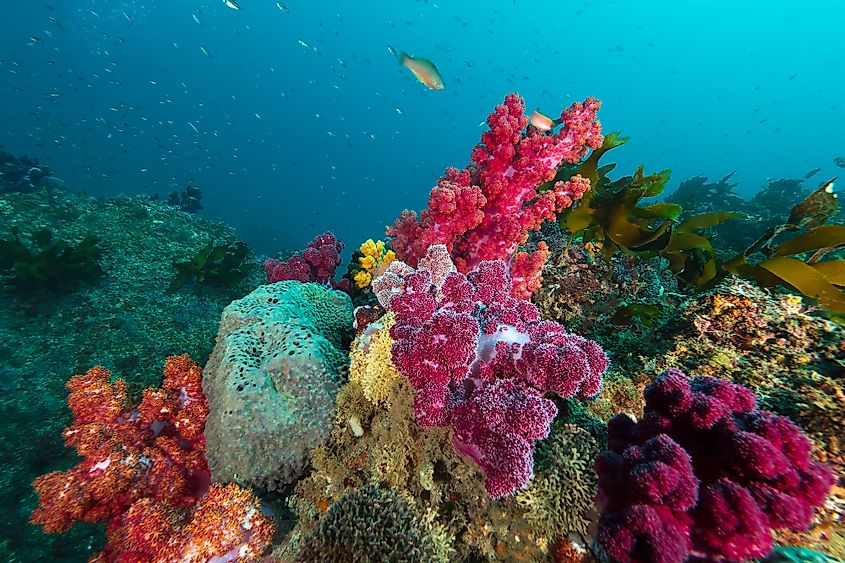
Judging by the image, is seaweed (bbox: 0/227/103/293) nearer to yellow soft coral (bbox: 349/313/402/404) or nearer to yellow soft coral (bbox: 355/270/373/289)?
yellow soft coral (bbox: 355/270/373/289)

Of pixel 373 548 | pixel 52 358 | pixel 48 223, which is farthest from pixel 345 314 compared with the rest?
pixel 48 223

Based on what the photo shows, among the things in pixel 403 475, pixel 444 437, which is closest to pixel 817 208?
pixel 444 437

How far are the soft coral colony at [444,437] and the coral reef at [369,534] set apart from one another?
0.04 feet

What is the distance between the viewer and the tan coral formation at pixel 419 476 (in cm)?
229

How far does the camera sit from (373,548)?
Answer: 2172 mm

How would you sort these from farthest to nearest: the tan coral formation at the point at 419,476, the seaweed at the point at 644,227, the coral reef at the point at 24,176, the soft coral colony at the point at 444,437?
1. the coral reef at the point at 24,176
2. the seaweed at the point at 644,227
3. the tan coral formation at the point at 419,476
4. the soft coral colony at the point at 444,437

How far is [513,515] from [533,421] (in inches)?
27.2

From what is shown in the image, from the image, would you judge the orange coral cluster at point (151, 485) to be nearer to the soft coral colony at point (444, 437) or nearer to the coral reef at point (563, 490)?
the soft coral colony at point (444, 437)

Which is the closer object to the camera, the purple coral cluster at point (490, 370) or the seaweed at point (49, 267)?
the purple coral cluster at point (490, 370)

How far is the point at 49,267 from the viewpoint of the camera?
27.8ft

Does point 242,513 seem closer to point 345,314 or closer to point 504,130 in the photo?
point 345,314

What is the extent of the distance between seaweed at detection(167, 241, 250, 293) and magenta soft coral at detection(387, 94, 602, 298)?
7766 mm

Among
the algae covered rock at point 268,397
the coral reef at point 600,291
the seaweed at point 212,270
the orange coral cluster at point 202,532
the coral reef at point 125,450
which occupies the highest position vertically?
the coral reef at point 600,291

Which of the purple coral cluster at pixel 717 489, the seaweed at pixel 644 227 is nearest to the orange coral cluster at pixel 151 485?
the purple coral cluster at pixel 717 489
